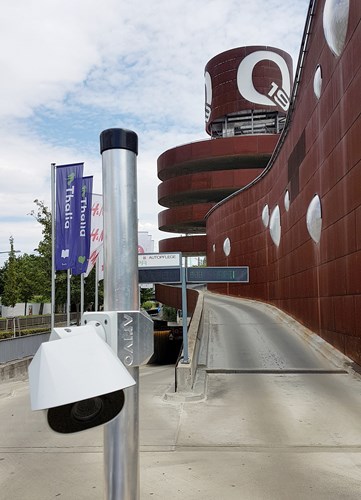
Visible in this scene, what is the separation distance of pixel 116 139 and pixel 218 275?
29.0 feet

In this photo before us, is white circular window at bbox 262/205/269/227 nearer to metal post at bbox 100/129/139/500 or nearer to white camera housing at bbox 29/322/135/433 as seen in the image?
metal post at bbox 100/129/139/500

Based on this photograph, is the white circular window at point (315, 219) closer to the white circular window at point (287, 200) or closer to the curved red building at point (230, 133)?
the white circular window at point (287, 200)

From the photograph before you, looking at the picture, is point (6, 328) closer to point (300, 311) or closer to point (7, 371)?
point (7, 371)

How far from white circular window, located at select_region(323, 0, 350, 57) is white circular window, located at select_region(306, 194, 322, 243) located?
4.49 metres

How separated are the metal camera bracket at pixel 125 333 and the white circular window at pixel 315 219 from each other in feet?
45.0

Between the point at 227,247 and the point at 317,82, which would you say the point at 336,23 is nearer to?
the point at 317,82

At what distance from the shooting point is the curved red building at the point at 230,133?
52281 millimetres

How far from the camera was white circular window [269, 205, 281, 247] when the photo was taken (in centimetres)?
2300

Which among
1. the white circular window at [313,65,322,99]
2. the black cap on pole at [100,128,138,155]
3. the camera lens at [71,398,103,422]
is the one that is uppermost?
the white circular window at [313,65,322,99]

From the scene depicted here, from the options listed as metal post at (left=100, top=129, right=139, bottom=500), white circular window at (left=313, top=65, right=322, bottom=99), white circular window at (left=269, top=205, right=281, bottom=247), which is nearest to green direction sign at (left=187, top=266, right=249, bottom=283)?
white circular window at (left=313, top=65, right=322, bottom=99)

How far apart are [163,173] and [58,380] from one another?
59.2m

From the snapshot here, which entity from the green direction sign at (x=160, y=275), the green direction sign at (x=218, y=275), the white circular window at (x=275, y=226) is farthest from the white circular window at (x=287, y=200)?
the green direction sign at (x=160, y=275)

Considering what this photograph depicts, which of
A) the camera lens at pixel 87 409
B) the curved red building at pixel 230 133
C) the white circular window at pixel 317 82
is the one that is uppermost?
the curved red building at pixel 230 133

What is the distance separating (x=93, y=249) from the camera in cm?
2072
